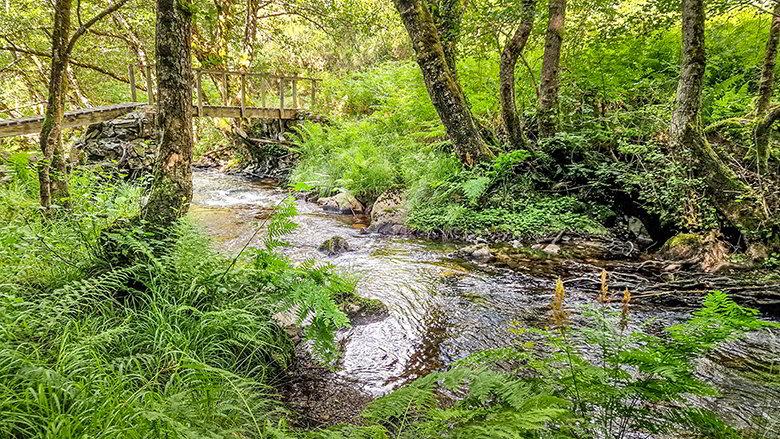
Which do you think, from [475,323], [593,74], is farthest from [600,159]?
[475,323]

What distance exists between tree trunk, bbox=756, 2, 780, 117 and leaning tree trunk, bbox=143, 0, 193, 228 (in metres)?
6.25

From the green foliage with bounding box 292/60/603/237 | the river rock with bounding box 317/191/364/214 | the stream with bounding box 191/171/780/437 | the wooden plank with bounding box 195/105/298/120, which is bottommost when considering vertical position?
the stream with bounding box 191/171/780/437

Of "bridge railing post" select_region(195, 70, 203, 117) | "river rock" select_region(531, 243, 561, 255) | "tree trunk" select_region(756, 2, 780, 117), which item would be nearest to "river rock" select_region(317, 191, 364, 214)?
"river rock" select_region(531, 243, 561, 255)

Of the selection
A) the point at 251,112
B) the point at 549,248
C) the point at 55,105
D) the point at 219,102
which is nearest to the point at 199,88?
the point at 251,112

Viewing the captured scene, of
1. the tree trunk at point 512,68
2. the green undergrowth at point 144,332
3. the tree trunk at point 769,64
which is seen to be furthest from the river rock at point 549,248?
the green undergrowth at point 144,332

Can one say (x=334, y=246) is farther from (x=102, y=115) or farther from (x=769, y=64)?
(x=102, y=115)

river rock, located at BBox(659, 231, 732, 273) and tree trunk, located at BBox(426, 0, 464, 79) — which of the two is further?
tree trunk, located at BBox(426, 0, 464, 79)

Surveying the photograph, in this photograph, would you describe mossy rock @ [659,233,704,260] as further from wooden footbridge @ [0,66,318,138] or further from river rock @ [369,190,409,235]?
wooden footbridge @ [0,66,318,138]

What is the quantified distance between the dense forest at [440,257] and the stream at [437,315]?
0.03 metres

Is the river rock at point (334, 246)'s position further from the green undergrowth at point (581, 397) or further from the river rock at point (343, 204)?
the green undergrowth at point (581, 397)

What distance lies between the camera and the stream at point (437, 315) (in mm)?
2871

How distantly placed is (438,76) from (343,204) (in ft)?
11.9

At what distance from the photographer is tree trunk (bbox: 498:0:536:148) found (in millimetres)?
6594

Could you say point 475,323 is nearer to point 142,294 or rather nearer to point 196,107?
point 142,294
